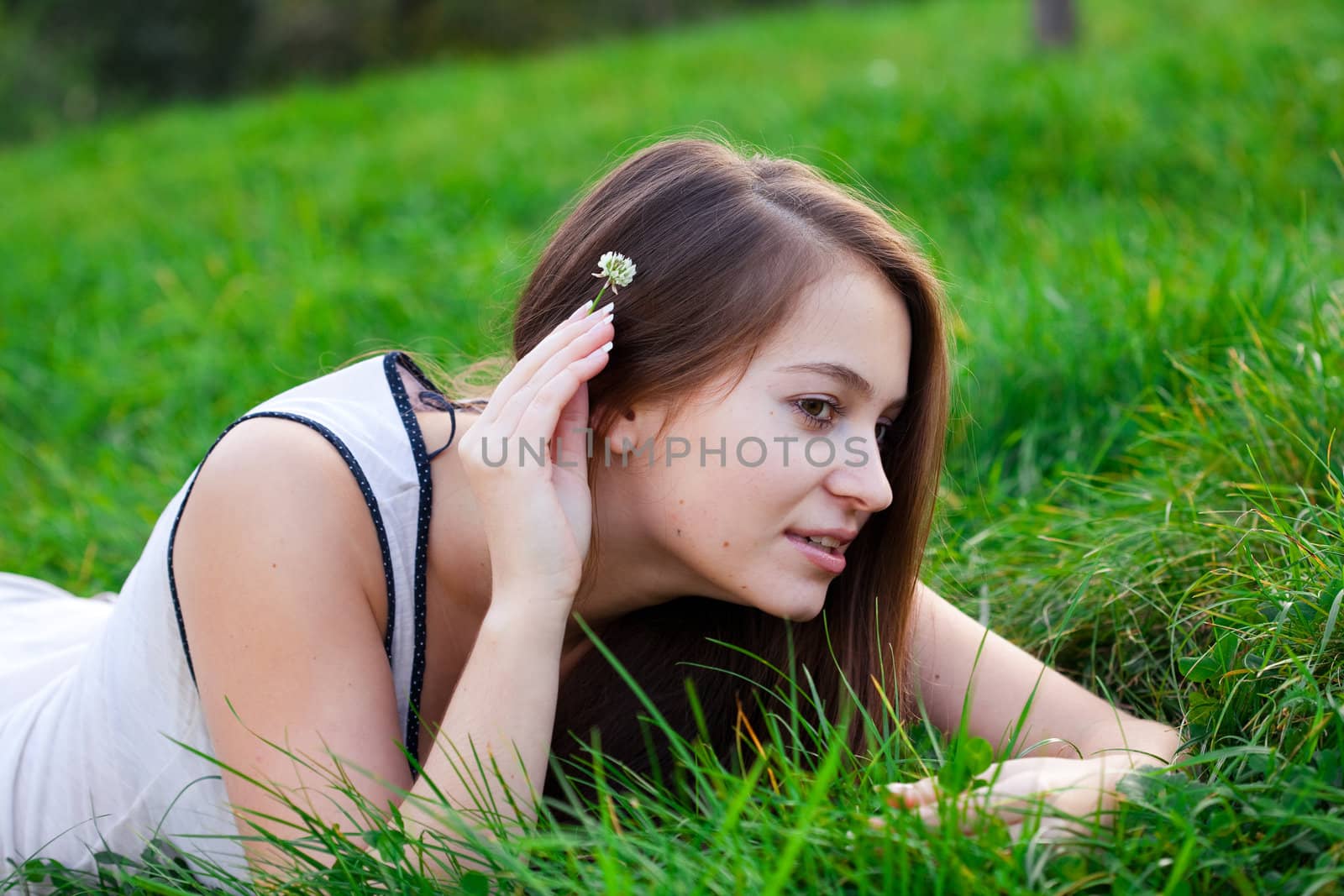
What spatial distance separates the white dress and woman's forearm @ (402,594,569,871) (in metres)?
0.27

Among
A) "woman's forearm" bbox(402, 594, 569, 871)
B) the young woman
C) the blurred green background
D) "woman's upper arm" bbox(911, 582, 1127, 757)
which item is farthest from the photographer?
Result: the blurred green background

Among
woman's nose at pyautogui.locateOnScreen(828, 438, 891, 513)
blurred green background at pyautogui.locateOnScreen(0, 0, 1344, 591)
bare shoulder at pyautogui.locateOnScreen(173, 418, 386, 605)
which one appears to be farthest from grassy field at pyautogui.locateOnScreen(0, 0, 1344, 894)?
bare shoulder at pyautogui.locateOnScreen(173, 418, 386, 605)

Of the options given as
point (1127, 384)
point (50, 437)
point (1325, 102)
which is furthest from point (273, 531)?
point (1325, 102)

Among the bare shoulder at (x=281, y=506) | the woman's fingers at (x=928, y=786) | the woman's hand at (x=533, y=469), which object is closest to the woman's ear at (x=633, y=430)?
the woman's hand at (x=533, y=469)

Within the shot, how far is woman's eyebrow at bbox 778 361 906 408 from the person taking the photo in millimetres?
2014

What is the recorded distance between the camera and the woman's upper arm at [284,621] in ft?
6.23

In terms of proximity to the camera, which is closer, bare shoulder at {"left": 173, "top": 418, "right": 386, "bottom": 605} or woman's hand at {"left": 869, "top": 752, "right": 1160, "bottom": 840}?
woman's hand at {"left": 869, "top": 752, "right": 1160, "bottom": 840}

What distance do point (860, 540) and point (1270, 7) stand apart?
23.4 feet

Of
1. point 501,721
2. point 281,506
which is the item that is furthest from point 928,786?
point 281,506

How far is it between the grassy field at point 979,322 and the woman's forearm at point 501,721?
123 mm

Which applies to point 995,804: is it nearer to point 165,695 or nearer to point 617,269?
point 617,269

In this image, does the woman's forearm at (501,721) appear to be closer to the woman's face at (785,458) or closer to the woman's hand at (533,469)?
the woman's hand at (533,469)

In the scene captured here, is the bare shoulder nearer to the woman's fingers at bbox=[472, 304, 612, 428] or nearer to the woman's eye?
the woman's fingers at bbox=[472, 304, 612, 428]

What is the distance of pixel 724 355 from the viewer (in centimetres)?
202
